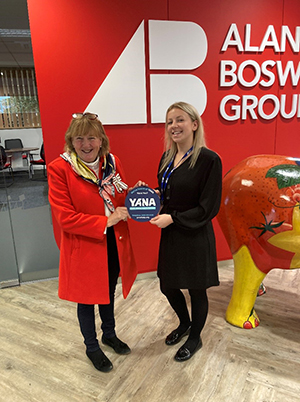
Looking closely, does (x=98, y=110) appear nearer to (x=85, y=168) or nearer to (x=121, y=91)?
(x=121, y=91)

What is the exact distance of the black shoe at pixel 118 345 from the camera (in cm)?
193

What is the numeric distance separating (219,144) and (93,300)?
1.93 m

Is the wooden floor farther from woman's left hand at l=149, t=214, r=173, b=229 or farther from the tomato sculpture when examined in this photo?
woman's left hand at l=149, t=214, r=173, b=229

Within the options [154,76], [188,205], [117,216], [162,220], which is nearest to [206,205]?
[188,205]

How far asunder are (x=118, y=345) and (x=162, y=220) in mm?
972

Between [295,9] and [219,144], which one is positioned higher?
[295,9]

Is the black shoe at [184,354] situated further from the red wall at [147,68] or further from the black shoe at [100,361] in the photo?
the red wall at [147,68]

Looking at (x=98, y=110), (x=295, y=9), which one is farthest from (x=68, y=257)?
(x=295, y=9)

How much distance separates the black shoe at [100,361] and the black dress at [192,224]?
585 millimetres

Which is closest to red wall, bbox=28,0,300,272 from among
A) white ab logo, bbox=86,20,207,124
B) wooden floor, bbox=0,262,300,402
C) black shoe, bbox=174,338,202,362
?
white ab logo, bbox=86,20,207,124

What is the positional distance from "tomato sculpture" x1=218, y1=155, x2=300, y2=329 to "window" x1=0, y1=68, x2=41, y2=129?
2.60m

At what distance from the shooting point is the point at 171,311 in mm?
2385

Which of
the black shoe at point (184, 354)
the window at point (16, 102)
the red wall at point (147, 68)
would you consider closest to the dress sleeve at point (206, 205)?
the black shoe at point (184, 354)

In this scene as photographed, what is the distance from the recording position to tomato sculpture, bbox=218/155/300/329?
5.95 ft
